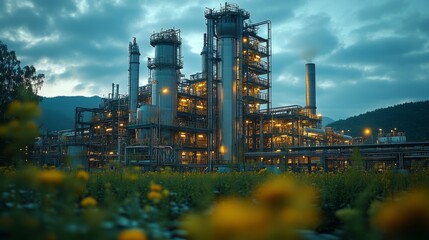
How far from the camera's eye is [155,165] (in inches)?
1351

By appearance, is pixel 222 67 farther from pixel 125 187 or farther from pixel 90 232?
pixel 90 232

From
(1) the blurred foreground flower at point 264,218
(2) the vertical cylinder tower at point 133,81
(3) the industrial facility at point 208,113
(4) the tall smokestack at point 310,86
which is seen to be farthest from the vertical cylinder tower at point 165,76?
(1) the blurred foreground flower at point 264,218

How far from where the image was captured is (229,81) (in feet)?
140

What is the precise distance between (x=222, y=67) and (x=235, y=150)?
943 cm

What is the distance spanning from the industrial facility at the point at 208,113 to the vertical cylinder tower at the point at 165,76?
11 cm

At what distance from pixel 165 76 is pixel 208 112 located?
6.41m

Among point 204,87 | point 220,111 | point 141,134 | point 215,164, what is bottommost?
point 215,164

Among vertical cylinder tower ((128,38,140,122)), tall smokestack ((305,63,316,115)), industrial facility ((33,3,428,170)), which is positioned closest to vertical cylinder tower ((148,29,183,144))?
industrial facility ((33,3,428,170))

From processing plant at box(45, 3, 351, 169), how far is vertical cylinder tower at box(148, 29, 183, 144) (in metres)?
0.11

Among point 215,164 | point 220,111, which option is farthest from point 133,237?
point 220,111

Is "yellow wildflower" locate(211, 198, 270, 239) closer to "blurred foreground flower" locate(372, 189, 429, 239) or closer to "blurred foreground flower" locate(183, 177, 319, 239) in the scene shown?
"blurred foreground flower" locate(183, 177, 319, 239)

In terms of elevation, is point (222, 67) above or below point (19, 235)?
above

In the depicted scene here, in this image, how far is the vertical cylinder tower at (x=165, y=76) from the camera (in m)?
43.1

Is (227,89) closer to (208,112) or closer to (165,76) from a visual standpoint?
(208,112)
